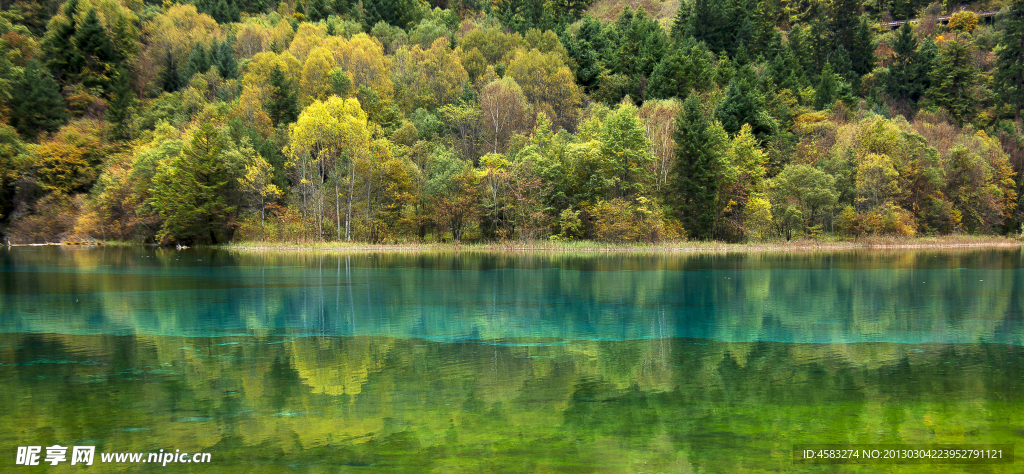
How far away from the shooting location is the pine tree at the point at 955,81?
9538 cm

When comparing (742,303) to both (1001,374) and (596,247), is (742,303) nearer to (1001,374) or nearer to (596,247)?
(1001,374)

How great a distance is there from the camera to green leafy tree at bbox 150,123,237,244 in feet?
227

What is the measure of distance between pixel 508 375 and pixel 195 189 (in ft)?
211

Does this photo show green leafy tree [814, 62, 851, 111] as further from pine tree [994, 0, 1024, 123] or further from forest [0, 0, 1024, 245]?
pine tree [994, 0, 1024, 123]

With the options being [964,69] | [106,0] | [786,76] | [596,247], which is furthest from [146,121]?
[964,69]

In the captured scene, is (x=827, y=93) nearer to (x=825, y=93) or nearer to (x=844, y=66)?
(x=825, y=93)

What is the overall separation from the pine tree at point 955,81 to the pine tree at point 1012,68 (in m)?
3.25

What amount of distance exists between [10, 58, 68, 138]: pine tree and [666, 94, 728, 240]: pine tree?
3181 inches

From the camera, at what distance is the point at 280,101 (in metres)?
82.0

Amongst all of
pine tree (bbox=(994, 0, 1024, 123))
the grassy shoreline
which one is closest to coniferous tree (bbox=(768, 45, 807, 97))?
pine tree (bbox=(994, 0, 1024, 123))

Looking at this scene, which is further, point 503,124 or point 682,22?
point 682,22

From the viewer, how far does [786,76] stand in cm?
9444

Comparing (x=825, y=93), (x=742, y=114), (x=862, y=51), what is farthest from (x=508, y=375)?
(x=862, y=51)

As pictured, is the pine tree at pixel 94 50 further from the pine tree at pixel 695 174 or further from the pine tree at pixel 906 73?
the pine tree at pixel 906 73
